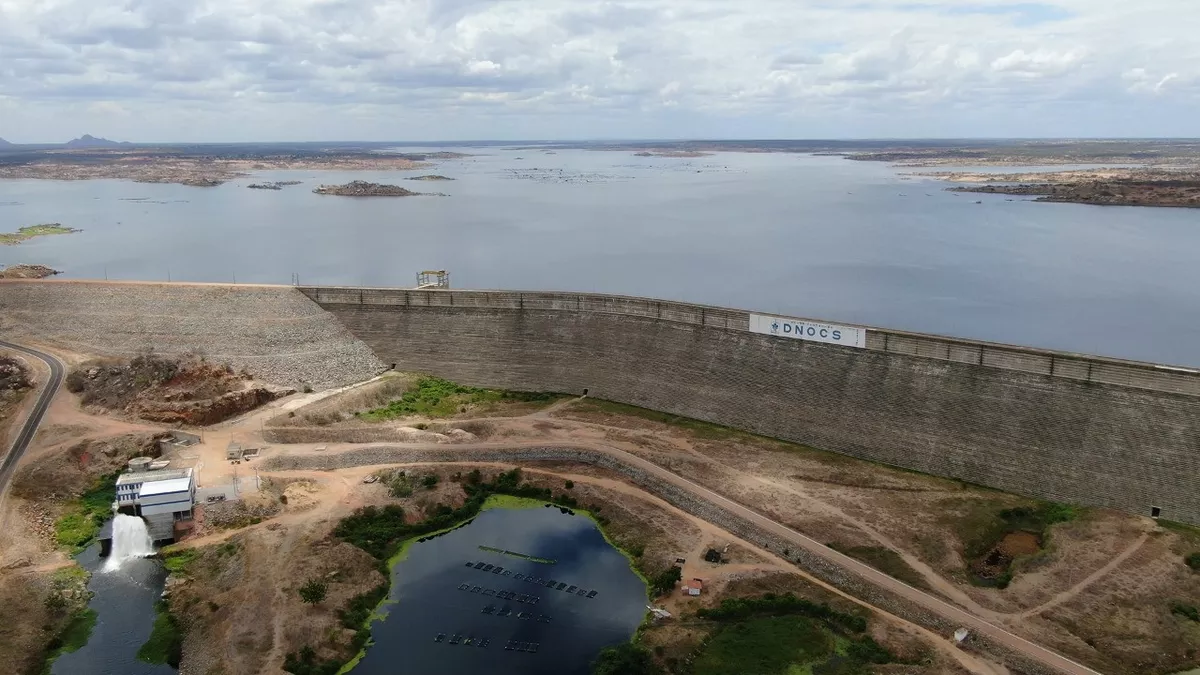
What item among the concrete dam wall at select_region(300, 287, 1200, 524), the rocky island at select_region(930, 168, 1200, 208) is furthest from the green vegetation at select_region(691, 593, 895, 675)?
the rocky island at select_region(930, 168, 1200, 208)

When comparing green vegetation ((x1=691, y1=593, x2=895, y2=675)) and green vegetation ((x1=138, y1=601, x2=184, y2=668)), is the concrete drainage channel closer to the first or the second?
green vegetation ((x1=691, y1=593, x2=895, y2=675))

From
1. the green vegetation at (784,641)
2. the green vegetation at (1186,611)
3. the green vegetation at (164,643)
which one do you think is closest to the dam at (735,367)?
the green vegetation at (1186,611)

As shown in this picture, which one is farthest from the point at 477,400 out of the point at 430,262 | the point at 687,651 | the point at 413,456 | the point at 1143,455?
the point at 430,262

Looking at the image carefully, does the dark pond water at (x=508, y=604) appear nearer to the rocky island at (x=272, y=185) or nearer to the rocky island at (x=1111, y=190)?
the rocky island at (x=1111, y=190)

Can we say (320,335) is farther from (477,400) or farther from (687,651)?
(687,651)

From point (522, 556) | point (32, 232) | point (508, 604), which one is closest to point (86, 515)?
point (522, 556)

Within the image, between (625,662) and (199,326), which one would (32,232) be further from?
(625,662)
